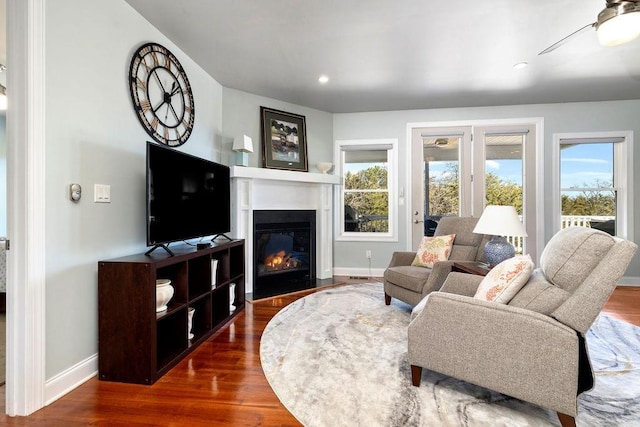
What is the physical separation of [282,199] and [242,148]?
0.87 metres

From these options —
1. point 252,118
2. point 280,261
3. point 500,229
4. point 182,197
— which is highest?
point 252,118

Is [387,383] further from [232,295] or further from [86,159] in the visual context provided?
[86,159]

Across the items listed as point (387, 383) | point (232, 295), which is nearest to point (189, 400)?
point (387, 383)

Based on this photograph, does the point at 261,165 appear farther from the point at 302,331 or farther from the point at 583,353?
the point at 583,353

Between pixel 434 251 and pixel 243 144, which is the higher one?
pixel 243 144

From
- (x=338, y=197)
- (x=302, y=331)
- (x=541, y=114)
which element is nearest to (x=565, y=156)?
(x=541, y=114)

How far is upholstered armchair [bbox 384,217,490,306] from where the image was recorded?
8.70ft

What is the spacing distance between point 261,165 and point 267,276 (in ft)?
4.72

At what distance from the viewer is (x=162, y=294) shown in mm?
1928

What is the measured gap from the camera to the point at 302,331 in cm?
253

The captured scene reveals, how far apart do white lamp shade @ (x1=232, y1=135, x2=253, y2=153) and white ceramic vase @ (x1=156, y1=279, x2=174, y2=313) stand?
198cm

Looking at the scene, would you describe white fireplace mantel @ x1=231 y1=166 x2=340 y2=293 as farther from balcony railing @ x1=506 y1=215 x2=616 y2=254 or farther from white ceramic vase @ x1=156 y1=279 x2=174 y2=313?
balcony railing @ x1=506 y1=215 x2=616 y2=254

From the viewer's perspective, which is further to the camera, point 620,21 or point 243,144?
point 243,144

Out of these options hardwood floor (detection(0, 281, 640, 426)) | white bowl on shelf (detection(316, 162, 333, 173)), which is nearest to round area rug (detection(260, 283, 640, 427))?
hardwood floor (detection(0, 281, 640, 426))
